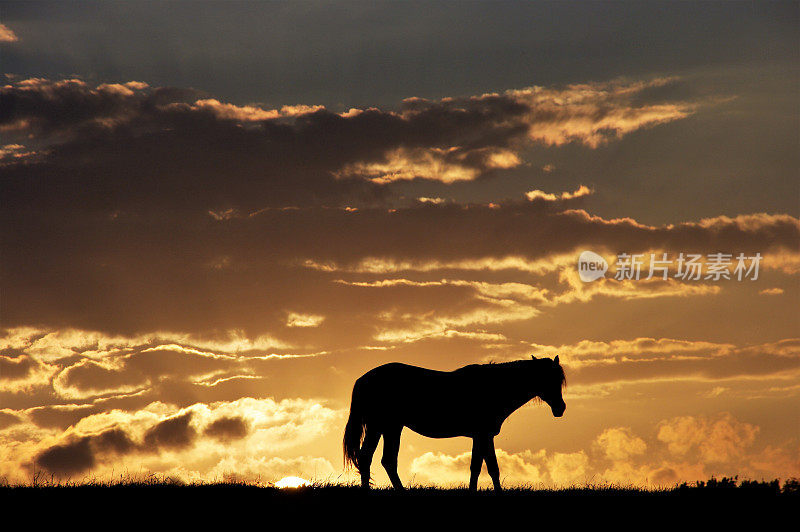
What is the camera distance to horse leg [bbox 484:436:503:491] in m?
19.2

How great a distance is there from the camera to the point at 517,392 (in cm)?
2025

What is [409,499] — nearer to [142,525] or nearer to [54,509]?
[142,525]

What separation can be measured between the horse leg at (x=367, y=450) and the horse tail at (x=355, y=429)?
0.48 feet

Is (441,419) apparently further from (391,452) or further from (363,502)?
(363,502)

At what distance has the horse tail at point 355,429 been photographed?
66.3 feet

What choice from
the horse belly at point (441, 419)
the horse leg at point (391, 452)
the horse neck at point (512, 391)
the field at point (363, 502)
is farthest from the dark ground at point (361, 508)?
the horse neck at point (512, 391)

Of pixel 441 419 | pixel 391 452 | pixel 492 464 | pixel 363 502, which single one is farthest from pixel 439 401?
pixel 363 502

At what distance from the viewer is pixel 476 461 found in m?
19.4

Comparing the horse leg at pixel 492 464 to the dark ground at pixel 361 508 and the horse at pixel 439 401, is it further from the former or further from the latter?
the dark ground at pixel 361 508

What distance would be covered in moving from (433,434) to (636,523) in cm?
593

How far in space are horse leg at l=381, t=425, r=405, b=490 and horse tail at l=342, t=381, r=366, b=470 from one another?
0.66m

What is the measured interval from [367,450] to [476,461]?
2.76 meters

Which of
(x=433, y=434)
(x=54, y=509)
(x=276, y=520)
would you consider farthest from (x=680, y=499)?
(x=54, y=509)

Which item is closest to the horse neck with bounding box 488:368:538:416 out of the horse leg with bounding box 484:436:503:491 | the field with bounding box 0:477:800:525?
the horse leg with bounding box 484:436:503:491
